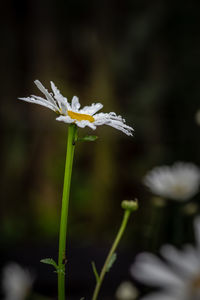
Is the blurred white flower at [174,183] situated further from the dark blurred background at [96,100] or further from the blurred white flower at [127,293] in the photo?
the dark blurred background at [96,100]

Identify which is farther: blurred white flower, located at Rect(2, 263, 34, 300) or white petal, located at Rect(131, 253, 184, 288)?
blurred white flower, located at Rect(2, 263, 34, 300)

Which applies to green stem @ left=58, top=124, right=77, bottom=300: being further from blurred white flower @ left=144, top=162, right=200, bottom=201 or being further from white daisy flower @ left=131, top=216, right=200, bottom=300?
blurred white flower @ left=144, top=162, right=200, bottom=201

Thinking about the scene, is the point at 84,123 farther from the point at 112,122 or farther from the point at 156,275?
the point at 156,275

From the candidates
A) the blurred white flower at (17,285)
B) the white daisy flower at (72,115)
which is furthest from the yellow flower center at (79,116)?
the blurred white flower at (17,285)

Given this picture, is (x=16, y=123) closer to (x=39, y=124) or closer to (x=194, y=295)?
(x=39, y=124)

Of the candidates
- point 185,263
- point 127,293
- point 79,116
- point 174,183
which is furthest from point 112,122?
point 174,183

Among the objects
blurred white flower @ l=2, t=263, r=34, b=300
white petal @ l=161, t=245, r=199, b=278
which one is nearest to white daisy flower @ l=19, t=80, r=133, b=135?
white petal @ l=161, t=245, r=199, b=278
